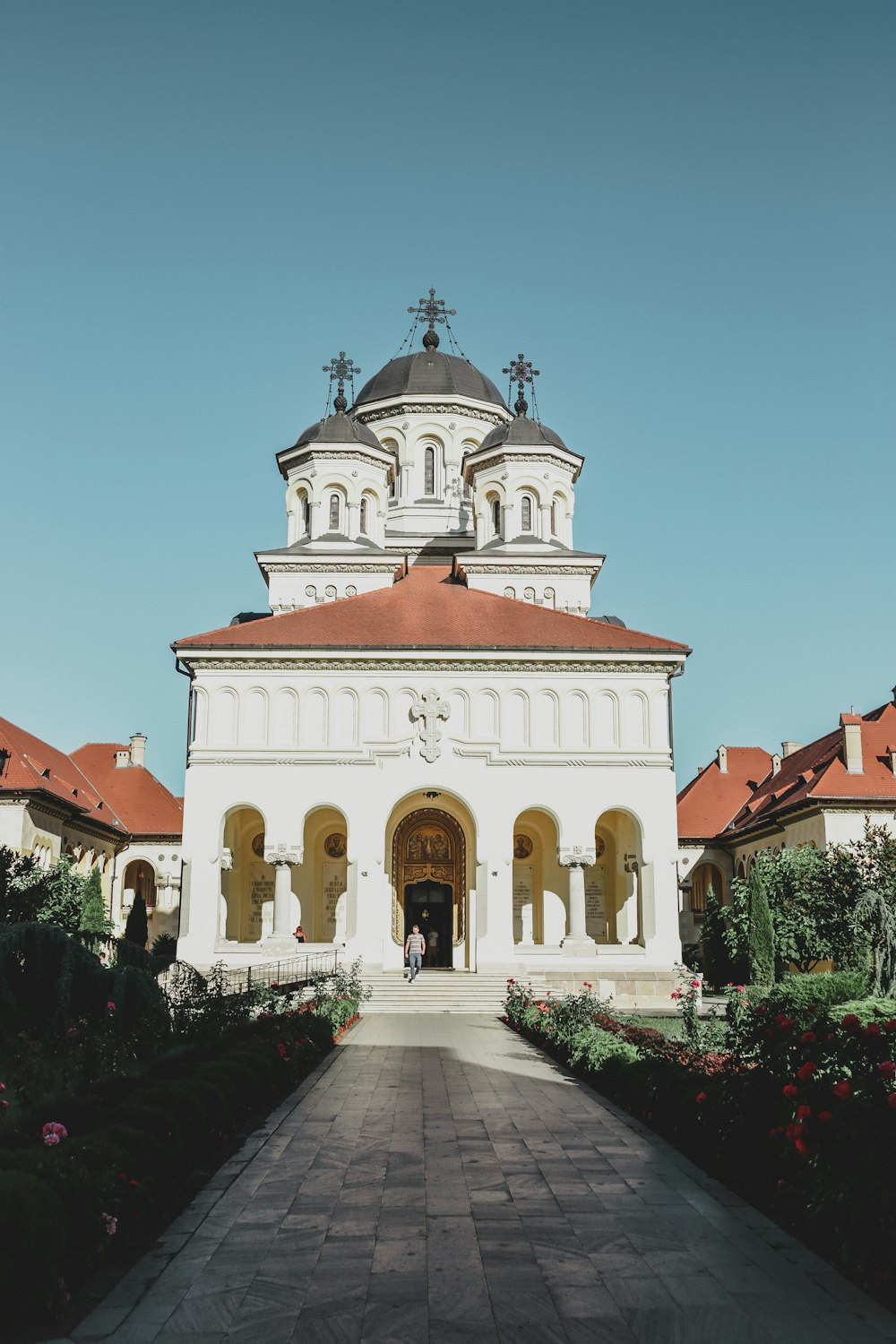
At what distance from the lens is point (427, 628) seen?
37719 millimetres

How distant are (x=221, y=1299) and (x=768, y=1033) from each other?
4.51 m

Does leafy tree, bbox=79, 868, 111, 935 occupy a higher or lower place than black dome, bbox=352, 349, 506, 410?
lower

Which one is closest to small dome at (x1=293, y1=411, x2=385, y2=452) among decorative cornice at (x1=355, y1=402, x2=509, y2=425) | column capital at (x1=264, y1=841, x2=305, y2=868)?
decorative cornice at (x1=355, y1=402, x2=509, y2=425)

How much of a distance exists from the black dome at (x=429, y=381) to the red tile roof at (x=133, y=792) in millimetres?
18447

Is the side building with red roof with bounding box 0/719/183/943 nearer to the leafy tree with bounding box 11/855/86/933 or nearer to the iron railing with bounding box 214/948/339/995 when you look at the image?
the leafy tree with bounding box 11/855/86/933

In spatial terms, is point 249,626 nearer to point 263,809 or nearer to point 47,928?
point 263,809

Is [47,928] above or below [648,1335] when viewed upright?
above

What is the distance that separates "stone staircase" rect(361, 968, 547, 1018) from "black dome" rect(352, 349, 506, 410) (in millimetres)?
26253

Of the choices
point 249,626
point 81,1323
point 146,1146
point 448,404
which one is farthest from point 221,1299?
point 448,404

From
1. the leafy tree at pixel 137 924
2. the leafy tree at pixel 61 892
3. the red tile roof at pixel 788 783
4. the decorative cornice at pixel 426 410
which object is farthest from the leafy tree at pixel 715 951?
the decorative cornice at pixel 426 410

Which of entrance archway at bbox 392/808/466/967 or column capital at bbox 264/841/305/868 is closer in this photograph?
column capital at bbox 264/841/305/868

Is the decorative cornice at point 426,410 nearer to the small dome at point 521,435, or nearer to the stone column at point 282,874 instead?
the small dome at point 521,435

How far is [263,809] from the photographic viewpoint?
3531 centimetres

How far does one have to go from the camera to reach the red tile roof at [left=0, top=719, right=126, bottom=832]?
124 ft
